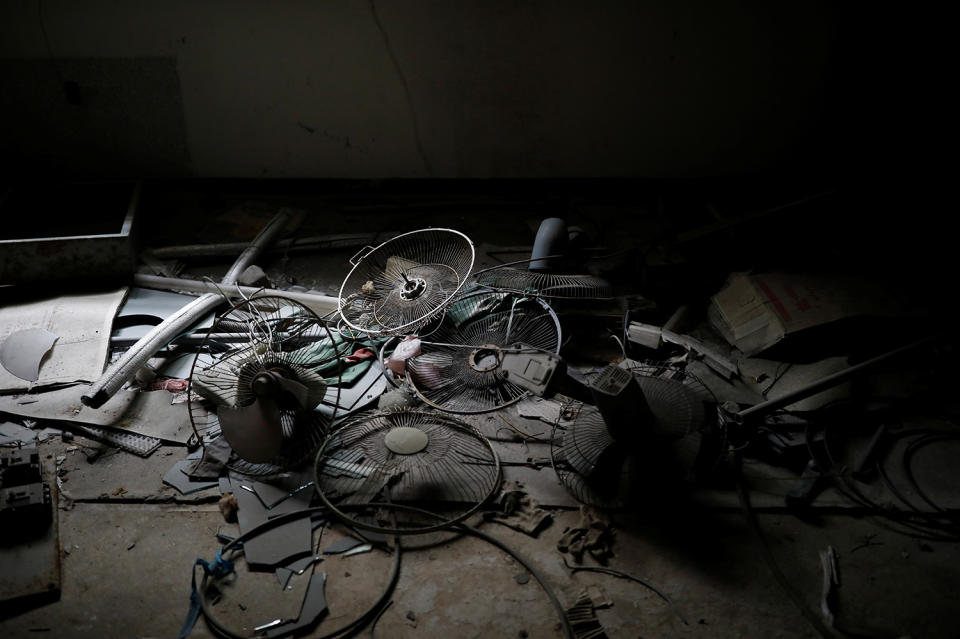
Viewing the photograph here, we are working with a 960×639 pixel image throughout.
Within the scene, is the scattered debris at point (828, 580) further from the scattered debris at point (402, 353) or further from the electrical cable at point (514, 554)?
the scattered debris at point (402, 353)

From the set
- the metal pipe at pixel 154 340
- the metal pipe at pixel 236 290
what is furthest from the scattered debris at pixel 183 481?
the metal pipe at pixel 236 290

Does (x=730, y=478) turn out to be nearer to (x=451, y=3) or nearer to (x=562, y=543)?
(x=562, y=543)

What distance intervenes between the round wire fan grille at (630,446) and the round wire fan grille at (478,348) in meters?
0.43

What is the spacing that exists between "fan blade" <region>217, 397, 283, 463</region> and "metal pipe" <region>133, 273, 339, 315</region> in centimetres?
126

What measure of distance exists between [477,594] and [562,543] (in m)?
0.49

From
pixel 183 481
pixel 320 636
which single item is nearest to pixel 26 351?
pixel 183 481

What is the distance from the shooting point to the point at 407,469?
3635 mm

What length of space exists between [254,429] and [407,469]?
819 millimetres

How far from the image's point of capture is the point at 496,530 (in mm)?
3408

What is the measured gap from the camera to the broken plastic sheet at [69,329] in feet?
14.0

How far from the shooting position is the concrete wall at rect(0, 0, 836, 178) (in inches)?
226

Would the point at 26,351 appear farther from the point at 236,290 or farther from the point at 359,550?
the point at 359,550

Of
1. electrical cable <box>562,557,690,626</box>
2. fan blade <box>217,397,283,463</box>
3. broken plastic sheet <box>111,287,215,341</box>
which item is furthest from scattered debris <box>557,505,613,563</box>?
broken plastic sheet <box>111,287,215,341</box>

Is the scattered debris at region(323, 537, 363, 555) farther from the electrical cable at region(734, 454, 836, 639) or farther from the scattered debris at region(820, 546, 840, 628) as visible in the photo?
the scattered debris at region(820, 546, 840, 628)
